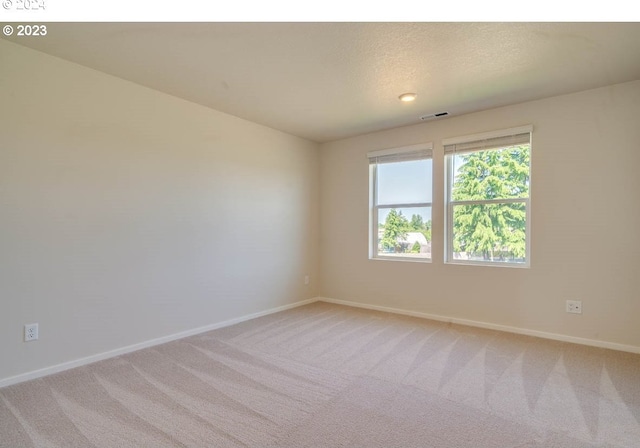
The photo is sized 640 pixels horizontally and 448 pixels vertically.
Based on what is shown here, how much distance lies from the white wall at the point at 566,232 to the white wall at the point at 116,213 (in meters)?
2.18

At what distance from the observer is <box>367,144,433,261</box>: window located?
4.14 m

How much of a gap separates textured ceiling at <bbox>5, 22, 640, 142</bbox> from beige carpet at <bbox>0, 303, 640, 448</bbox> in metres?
2.41

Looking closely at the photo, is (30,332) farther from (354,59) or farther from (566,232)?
(566,232)

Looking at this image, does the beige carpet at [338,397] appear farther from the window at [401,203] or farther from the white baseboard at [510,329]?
the window at [401,203]

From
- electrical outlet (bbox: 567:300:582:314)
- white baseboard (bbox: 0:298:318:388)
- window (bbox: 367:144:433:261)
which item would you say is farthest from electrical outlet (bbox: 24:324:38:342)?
electrical outlet (bbox: 567:300:582:314)

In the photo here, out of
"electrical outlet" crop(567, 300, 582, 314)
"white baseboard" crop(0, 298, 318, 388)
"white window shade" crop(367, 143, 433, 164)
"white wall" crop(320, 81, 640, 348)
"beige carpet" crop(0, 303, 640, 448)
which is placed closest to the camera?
"beige carpet" crop(0, 303, 640, 448)

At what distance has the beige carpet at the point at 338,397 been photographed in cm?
175

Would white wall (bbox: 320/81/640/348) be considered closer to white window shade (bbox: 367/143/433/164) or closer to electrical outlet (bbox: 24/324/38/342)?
white window shade (bbox: 367/143/433/164)

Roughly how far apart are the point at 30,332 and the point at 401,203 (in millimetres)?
3919

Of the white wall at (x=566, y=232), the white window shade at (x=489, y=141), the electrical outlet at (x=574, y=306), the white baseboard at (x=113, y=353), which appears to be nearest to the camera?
the white baseboard at (x=113, y=353)

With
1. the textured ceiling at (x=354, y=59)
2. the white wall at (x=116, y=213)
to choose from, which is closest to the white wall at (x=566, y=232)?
the textured ceiling at (x=354, y=59)

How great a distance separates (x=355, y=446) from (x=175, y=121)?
10.3ft
